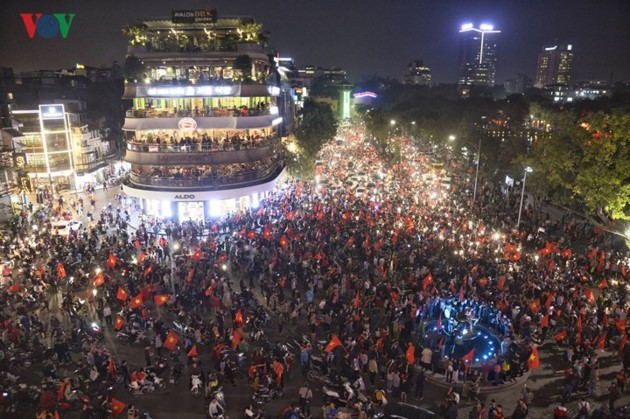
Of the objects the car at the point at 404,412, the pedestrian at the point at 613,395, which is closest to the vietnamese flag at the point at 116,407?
the car at the point at 404,412

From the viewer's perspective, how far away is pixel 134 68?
125 ft

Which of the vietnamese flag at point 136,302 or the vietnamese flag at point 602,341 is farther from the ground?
the vietnamese flag at point 136,302

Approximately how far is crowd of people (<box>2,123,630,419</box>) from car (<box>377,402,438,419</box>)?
0.56 metres

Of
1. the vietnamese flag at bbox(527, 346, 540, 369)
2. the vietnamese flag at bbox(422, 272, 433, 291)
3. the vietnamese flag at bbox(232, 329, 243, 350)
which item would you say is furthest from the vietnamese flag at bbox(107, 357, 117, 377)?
the vietnamese flag at bbox(527, 346, 540, 369)

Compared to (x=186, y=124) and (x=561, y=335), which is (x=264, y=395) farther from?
(x=186, y=124)

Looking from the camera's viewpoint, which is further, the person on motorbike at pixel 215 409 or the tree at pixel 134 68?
the tree at pixel 134 68

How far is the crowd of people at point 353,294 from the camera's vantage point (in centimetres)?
1630

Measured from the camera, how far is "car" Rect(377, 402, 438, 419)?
43.8ft

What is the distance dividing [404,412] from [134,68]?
1399 inches

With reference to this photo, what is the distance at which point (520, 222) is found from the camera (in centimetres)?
3444

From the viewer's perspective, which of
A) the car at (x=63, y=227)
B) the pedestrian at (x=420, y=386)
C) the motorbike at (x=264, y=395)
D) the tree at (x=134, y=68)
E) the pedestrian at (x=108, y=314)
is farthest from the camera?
the tree at (x=134, y=68)

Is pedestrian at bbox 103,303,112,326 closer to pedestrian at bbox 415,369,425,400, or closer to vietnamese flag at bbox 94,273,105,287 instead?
vietnamese flag at bbox 94,273,105,287

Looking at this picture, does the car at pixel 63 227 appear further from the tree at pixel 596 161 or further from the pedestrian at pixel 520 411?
the tree at pixel 596 161

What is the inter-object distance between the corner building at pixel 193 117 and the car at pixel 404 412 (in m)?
26.7
